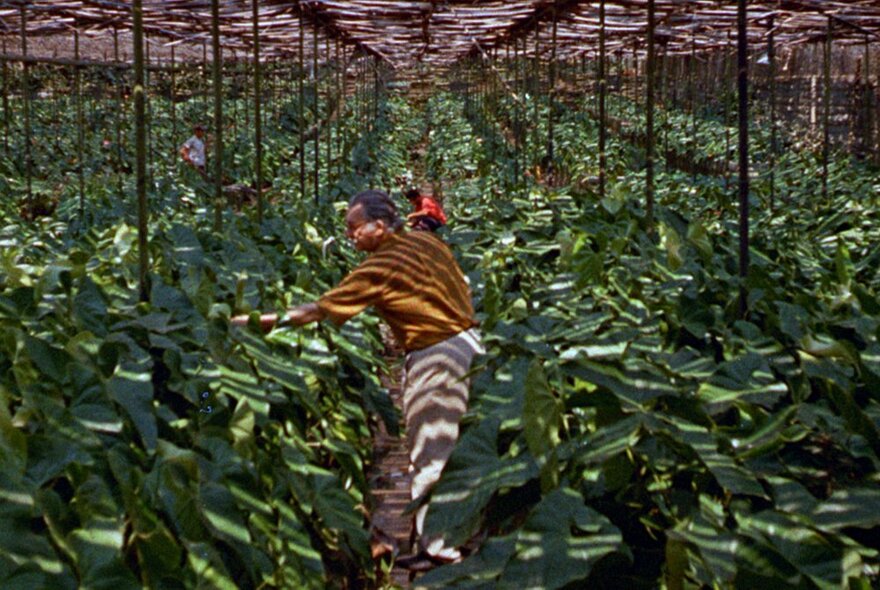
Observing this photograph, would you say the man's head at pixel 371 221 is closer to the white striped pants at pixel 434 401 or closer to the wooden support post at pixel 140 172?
the white striped pants at pixel 434 401

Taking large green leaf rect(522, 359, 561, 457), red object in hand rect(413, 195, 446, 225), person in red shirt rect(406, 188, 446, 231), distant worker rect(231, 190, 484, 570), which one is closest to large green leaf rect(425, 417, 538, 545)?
large green leaf rect(522, 359, 561, 457)

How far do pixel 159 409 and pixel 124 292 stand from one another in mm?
1372

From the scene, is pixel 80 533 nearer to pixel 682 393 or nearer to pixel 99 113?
pixel 682 393

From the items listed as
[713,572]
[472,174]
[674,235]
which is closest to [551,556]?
[713,572]

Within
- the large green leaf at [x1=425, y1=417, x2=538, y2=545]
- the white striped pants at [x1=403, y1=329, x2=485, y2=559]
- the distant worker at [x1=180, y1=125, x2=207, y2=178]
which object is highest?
the large green leaf at [x1=425, y1=417, x2=538, y2=545]

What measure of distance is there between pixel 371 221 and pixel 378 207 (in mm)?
68

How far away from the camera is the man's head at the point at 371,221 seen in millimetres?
4633

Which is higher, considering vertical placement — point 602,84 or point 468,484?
point 602,84

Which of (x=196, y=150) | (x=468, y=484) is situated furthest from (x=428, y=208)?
(x=196, y=150)

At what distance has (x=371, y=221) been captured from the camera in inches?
183

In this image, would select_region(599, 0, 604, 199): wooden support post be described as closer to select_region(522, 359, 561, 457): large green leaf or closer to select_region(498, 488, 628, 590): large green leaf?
select_region(522, 359, 561, 457): large green leaf

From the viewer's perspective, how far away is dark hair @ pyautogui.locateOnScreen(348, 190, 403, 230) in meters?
4.64

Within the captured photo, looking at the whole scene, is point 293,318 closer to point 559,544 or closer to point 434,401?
point 434,401

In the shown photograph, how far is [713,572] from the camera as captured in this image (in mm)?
2502
